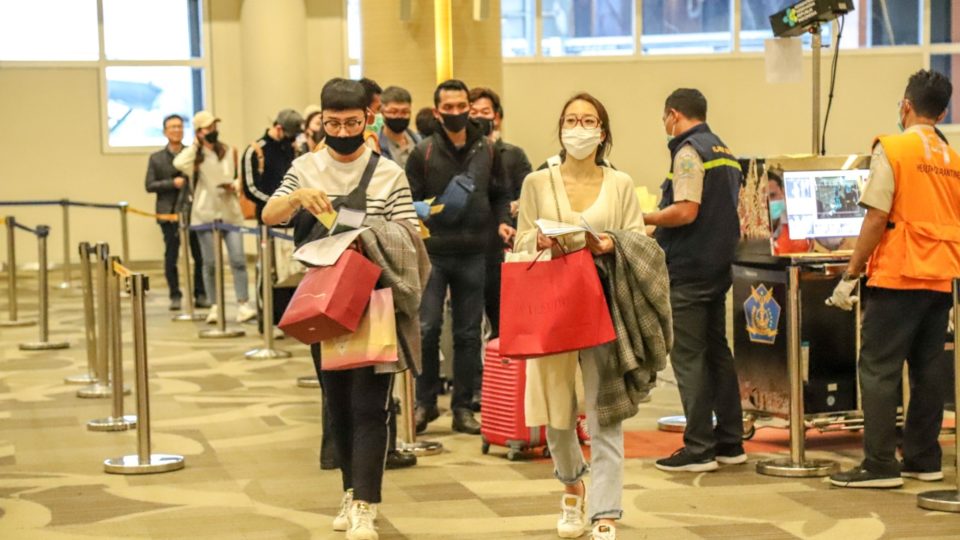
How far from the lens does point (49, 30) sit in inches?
781

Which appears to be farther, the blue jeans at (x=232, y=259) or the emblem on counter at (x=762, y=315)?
the blue jeans at (x=232, y=259)

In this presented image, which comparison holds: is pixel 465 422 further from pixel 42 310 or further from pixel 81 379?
pixel 42 310

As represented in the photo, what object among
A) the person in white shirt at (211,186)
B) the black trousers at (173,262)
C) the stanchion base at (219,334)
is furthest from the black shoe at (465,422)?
the black trousers at (173,262)

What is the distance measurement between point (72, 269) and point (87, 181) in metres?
1.20

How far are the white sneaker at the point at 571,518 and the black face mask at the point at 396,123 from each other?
11.0 feet

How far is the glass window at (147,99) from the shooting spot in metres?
20.1

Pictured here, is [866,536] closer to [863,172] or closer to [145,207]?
[863,172]

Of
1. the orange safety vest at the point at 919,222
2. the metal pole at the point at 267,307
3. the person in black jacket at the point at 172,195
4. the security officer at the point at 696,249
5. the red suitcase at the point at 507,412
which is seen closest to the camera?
the orange safety vest at the point at 919,222

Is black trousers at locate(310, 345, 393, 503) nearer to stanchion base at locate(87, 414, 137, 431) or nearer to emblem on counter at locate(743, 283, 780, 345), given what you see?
emblem on counter at locate(743, 283, 780, 345)

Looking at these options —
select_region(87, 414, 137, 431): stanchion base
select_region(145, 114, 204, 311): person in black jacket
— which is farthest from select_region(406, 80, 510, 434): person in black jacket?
select_region(145, 114, 204, 311): person in black jacket

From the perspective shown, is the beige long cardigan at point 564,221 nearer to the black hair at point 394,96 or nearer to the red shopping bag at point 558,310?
the red shopping bag at point 558,310

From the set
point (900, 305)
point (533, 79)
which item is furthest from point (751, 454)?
point (533, 79)

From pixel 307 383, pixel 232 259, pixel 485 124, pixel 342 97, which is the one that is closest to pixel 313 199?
pixel 342 97

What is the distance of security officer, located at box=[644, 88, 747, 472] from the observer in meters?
6.86
